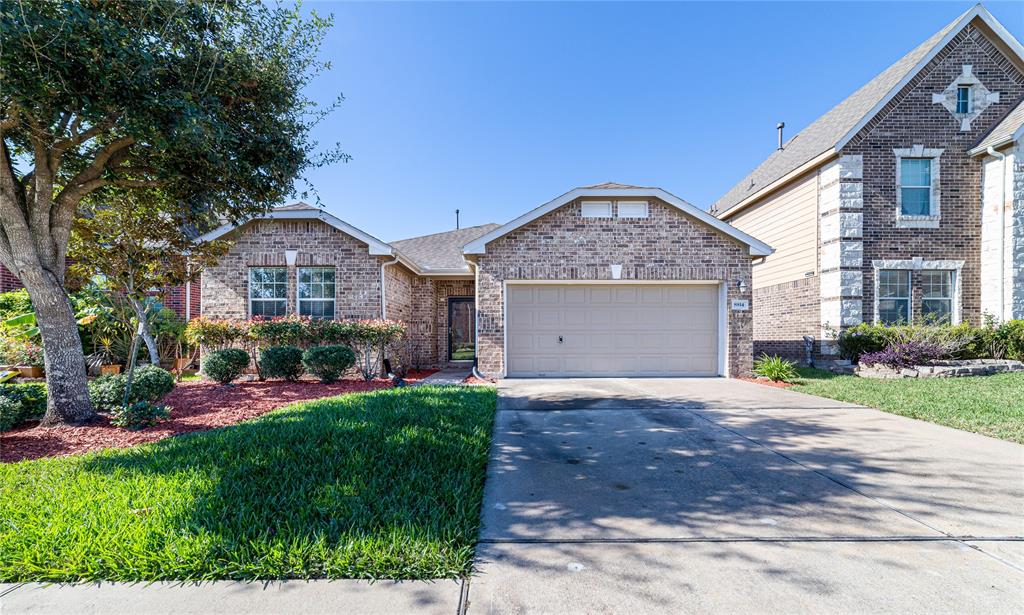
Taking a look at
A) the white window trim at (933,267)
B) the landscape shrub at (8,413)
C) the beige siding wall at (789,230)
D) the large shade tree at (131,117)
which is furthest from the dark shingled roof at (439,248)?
the white window trim at (933,267)

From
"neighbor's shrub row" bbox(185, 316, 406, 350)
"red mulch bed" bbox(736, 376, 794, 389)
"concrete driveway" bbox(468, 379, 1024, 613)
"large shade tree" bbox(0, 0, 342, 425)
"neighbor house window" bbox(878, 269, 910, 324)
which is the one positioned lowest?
"red mulch bed" bbox(736, 376, 794, 389)

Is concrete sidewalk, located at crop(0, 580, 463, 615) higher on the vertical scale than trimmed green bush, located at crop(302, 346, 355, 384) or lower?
lower

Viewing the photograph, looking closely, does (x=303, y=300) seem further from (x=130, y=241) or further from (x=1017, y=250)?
(x=1017, y=250)

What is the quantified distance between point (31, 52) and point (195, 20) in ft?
5.43

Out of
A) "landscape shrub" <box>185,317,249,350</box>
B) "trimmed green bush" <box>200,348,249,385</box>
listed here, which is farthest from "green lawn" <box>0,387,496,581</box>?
"landscape shrub" <box>185,317,249,350</box>

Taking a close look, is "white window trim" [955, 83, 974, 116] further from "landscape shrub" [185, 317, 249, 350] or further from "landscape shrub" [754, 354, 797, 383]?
"landscape shrub" [185, 317, 249, 350]

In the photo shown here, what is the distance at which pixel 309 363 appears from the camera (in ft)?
28.7

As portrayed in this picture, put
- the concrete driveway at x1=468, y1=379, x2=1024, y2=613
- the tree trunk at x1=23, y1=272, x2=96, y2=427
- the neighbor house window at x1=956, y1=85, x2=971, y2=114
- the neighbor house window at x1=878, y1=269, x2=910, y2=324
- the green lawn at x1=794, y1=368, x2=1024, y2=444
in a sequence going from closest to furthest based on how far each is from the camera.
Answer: the concrete driveway at x1=468, y1=379, x2=1024, y2=613 → the tree trunk at x1=23, y1=272, x2=96, y2=427 → the green lawn at x1=794, y1=368, x2=1024, y2=444 → the neighbor house window at x1=878, y1=269, x2=910, y2=324 → the neighbor house window at x1=956, y1=85, x2=971, y2=114

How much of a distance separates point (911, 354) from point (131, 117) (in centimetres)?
1416

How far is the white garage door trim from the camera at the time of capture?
10.2m

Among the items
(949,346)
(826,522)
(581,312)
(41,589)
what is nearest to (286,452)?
(41,589)

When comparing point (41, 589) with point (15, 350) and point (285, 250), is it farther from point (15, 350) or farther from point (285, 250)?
point (15, 350)

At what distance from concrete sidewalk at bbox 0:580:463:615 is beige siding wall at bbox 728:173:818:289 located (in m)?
13.1

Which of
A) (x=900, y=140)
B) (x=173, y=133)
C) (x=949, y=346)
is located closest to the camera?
(x=173, y=133)
